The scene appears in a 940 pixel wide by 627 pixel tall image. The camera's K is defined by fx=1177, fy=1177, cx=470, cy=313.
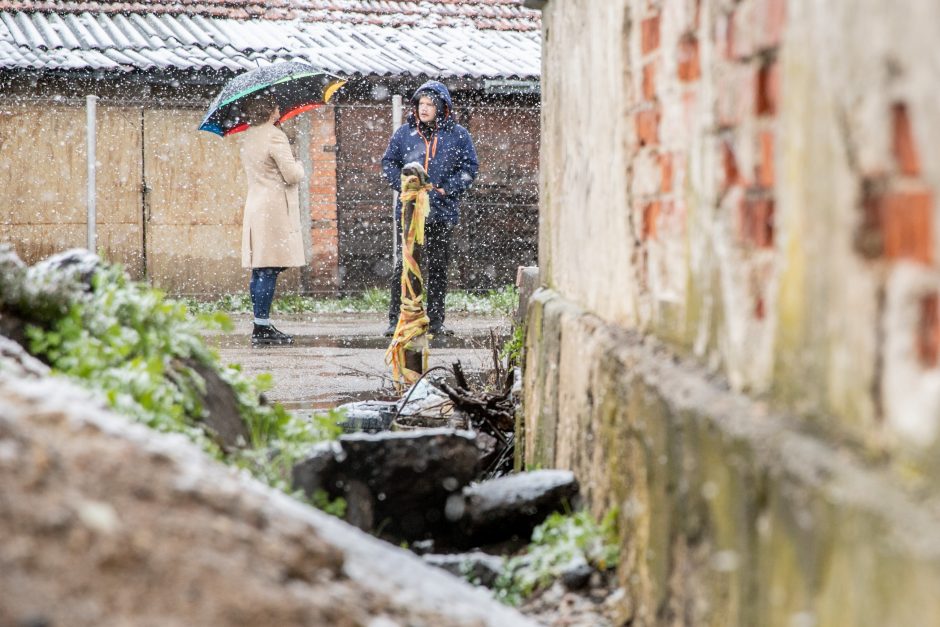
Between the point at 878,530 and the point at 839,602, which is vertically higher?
the point at 878,530

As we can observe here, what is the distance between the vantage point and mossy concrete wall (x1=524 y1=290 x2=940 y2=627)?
1.40 m

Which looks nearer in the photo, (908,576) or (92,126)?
(908,576)

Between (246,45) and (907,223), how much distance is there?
14.3 meters

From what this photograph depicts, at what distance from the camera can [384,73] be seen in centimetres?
1437

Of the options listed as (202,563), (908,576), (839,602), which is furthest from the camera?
(202,563)

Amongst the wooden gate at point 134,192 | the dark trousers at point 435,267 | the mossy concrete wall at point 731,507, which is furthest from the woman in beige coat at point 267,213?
the mossy concrete wall at point 731,507

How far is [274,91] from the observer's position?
402 inches

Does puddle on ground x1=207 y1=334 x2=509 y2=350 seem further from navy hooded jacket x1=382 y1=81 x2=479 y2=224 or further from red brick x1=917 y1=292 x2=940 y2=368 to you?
red brick x1=917 y1=292 x2=940 y2=368

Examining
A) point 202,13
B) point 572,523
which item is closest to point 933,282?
point 572,523

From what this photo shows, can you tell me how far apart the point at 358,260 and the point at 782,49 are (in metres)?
13.5

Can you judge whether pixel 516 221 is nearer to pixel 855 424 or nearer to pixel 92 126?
pixel 92 126

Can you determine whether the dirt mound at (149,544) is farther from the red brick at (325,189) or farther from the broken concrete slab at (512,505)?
the red brick at (325,189)

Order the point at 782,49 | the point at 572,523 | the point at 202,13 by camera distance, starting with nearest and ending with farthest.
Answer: the point at 782,49 < the point at 572,523 < the point at 202,13

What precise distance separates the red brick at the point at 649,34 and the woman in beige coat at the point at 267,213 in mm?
7402
